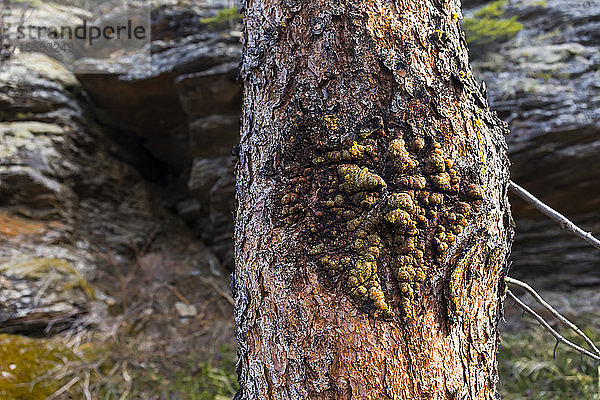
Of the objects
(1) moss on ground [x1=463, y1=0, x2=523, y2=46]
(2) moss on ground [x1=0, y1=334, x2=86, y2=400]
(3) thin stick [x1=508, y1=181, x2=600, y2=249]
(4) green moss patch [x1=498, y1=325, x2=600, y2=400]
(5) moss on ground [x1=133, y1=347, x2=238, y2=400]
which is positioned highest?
(1) moss on ground [x1=463, y1=0, x2=523, y2=46]

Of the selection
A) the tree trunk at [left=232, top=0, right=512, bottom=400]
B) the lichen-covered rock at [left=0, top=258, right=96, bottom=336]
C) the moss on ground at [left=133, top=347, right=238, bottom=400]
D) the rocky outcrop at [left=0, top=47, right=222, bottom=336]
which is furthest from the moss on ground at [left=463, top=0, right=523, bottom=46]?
the lichen-covered rock at [left=0, top=258, right=96, bottom=336]

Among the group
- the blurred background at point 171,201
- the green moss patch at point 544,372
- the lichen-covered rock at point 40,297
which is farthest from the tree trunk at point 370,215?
the lichen-covered rock at point 40,297

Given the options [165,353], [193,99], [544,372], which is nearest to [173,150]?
[193,99]

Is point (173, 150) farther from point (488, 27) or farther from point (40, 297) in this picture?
point (488, 27)

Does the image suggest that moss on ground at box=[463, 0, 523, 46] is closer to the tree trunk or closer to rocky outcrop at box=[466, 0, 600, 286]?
rocky outcrop at box=[466, 0, 600, 286]

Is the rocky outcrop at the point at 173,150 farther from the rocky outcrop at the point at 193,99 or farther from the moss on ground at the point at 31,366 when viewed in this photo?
the moss on ground at the point at 31,366

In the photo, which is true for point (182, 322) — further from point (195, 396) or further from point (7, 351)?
point (7, 351)
